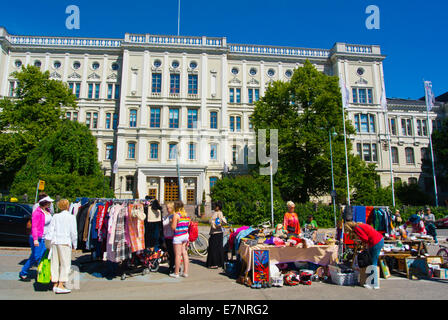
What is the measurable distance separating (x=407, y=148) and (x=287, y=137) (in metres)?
25.0

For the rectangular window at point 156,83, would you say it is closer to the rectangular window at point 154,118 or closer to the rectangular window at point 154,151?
the rectangular window at point 154,118

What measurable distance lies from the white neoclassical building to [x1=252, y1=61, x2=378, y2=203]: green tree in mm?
7936

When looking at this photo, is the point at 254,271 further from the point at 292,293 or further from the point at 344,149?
the point at 344,149

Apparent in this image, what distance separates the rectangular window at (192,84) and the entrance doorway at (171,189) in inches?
453

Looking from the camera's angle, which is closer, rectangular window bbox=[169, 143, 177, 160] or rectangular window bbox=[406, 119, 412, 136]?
rectangular window bbox=[169, 143, 177, 160]

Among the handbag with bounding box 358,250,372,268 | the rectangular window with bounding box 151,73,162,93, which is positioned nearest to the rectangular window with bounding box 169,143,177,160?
the rectangular window with bounding box 151,73,162,93

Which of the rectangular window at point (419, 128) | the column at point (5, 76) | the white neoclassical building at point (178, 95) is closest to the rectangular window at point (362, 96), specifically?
the white neoclassical building at point (178, 95)

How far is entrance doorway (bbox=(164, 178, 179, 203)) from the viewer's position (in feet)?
106

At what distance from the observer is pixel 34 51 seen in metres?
35.6

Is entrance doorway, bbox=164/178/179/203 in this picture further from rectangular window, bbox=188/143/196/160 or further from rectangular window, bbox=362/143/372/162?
rectangular window, bbox=362/143/372/162

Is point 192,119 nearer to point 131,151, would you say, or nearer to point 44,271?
point 131,151

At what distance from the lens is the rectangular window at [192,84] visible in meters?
35.3

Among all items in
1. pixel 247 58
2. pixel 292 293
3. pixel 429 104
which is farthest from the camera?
pixel 247 58
